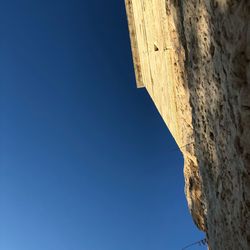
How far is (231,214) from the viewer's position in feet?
7.87

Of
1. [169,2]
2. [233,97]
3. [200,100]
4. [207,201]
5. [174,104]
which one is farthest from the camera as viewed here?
[174,104]

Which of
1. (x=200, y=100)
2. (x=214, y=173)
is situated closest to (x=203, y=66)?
(x=200, y=100)

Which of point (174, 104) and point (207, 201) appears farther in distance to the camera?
point (174, 104)

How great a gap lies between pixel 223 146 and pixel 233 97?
0.42 metres

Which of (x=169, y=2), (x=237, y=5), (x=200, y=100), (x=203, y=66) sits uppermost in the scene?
(x=169, y=2)

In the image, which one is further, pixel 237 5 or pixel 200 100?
pixel 200 100

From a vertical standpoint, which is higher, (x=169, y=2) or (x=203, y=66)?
(x=169, y=2)

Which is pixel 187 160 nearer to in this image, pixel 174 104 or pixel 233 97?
pixel 174 104

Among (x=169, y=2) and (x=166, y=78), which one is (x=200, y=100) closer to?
(x=169, y=2)

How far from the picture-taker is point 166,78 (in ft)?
18.3

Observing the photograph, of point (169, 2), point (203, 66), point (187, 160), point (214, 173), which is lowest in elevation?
point (187, 160)

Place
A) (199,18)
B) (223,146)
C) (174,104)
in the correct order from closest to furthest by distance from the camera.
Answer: (223,146) < (199,18) < (174,104)

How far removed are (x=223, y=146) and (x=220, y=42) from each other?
60cm

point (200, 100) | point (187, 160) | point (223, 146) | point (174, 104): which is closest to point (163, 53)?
point (174, 104)
